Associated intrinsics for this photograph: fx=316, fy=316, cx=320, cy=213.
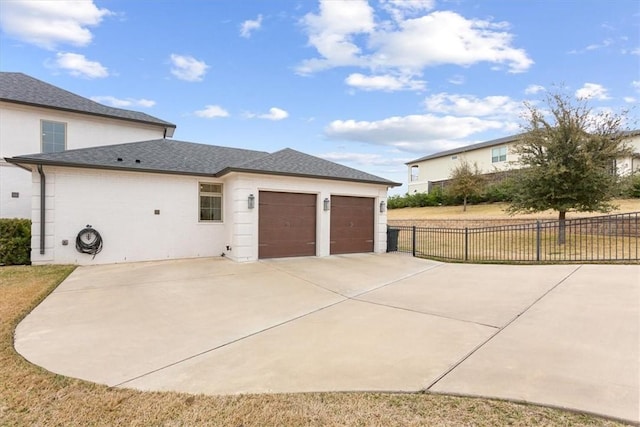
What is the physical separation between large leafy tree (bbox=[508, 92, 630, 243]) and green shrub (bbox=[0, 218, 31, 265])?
1785 centimetres

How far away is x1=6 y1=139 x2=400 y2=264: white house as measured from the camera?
9586 mm

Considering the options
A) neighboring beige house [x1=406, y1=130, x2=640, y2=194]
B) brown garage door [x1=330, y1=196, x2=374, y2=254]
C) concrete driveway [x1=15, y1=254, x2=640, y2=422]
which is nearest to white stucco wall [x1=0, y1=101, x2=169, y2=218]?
concrete driveway [x1=15, y1=254, x2=640, y2=422]

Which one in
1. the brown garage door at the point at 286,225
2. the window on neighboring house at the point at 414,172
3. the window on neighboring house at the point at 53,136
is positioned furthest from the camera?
the window on neighboring house at the point at 414,172

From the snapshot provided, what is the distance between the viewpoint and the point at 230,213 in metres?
11.3

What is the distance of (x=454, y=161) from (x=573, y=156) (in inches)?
996

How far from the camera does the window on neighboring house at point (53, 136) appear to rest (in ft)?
46.4

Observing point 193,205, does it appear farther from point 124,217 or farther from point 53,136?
point 53,136

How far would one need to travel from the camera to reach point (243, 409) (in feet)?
8.59

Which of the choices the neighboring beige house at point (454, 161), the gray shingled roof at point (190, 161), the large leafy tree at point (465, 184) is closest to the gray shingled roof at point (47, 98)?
the gray shingled roof at point (190, 161)

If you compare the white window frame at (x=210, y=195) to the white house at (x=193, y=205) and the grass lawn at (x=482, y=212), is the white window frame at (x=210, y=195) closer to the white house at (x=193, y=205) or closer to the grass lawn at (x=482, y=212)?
the white house at (x=193, y=205)

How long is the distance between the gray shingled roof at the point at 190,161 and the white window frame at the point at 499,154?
79.0ft

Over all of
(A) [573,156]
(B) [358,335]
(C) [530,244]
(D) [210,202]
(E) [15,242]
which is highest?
(A) [573,156]

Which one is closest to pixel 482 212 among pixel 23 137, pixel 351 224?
pixel 351 224

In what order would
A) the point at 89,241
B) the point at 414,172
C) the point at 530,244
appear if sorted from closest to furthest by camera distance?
the point at 89,241 → the point at 530,244 → the point at 414,172
